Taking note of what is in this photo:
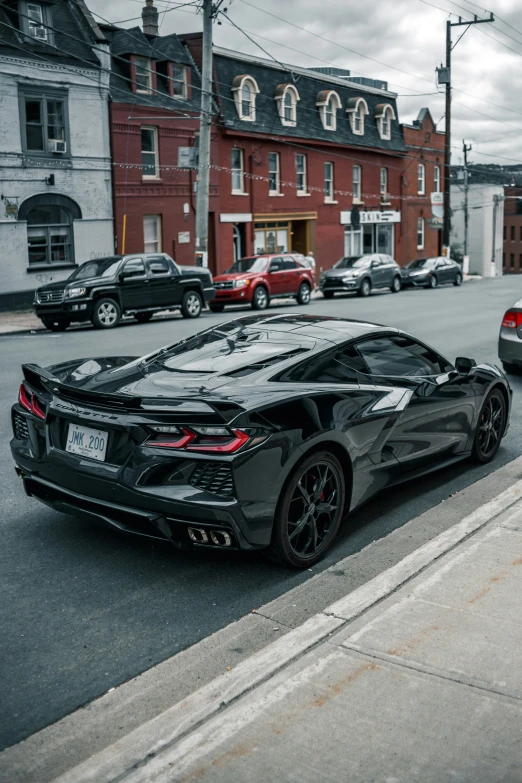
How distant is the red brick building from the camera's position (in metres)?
49.6

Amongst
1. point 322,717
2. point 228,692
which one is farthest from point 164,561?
point 322,717

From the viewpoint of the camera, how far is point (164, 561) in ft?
17.5

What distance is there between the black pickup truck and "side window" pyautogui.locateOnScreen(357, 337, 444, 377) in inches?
562

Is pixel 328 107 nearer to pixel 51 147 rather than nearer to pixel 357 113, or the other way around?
pixel 357 113

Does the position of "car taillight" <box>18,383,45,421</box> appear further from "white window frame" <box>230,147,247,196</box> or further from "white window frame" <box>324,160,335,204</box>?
"white window frame" <box>324,160,335,204</box>

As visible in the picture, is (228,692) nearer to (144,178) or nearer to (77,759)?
(77,759)

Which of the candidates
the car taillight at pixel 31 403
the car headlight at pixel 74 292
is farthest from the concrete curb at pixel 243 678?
the car headlight at pixel 74 292

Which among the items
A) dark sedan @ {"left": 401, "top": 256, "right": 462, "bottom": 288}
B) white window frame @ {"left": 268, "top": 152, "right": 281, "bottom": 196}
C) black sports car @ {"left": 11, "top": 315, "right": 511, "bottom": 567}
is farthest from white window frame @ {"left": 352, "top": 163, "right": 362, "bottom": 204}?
black sports car @ {"left": 11, "top": 315, "right": 511, "bottom": 567}

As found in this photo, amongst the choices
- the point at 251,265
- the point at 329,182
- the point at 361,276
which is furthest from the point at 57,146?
the point at 329,182

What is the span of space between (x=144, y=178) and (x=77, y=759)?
1147 inches

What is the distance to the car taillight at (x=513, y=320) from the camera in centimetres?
1155

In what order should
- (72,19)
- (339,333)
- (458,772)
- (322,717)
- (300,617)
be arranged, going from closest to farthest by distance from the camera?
1. (458,772)
2. (322,717)
3. (300,617)
4. (339,333)
5. (72,19)

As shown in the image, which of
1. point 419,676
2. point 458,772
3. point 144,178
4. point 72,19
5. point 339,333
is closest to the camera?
point 458,772

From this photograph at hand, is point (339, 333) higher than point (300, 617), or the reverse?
point (339, 333)
